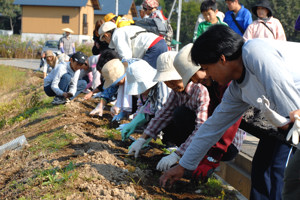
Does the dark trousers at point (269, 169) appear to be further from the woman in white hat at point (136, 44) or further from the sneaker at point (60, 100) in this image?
the sneaker at point (60, 100)

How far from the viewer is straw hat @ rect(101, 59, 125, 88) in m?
4.98

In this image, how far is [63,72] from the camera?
767 centimetres

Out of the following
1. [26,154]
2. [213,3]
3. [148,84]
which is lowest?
[26,154]

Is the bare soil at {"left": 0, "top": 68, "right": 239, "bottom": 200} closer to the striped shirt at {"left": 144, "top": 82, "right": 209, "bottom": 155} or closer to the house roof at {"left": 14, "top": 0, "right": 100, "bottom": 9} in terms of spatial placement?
the striped shirt at {"left": 144, "top": 82, "right": 209, "bottom": 155}

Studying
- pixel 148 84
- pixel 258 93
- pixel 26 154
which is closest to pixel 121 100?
pixel 148 84

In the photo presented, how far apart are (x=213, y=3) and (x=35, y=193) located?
14.3ft

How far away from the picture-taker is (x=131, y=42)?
19.2ft

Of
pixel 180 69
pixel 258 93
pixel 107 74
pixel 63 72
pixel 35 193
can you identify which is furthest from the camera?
pixel 63 72

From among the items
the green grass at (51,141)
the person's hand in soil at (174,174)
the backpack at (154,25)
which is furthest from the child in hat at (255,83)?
the backpack at (154,25)

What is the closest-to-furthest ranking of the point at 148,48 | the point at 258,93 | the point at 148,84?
the point at 258,93, the point at 148,84, the point at 148,48

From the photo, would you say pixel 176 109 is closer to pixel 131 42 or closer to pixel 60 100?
pixel 131 42

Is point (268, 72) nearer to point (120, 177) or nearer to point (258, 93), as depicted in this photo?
point (258, 93)

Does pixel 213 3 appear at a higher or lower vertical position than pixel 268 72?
higher

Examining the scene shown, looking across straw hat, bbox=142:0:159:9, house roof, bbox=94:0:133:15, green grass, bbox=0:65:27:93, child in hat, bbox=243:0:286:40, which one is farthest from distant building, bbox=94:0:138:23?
child in hat, bbox=243:0:286:40
